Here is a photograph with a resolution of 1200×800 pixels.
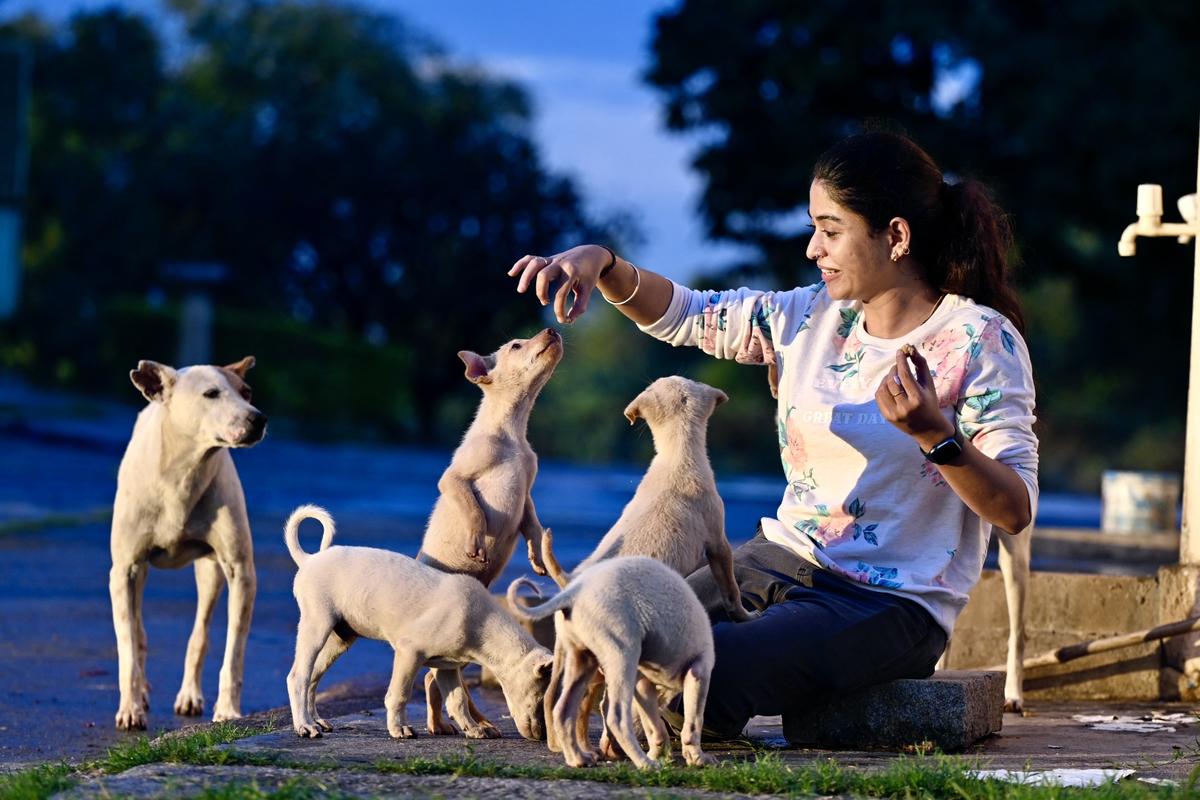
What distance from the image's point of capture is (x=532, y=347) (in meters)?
5.17

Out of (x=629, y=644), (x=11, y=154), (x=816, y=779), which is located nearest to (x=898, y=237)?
(x=629, y=644)

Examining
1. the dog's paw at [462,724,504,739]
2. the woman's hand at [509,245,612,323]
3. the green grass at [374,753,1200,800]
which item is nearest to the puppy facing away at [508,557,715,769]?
the green grass at [374,753,1200,800]

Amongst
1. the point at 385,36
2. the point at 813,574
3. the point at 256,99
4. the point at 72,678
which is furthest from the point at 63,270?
the point at 813,574

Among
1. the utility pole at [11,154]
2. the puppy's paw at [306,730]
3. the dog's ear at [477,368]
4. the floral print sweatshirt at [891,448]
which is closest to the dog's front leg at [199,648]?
the dog's ear at [477,368]

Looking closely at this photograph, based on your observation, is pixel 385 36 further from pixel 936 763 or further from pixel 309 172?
pixel 936 763

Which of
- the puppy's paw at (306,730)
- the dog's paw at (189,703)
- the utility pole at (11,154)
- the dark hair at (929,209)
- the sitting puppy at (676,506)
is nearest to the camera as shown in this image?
the puppy's paw at (306,730)

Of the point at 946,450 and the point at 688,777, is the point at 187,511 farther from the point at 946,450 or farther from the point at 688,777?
the point at 946,450

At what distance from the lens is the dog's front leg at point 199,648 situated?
19.6 ft

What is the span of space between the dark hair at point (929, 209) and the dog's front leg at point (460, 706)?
1.70 metres

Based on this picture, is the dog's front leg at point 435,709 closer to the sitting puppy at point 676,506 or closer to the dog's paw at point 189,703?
the sitting puppy at point 676,506

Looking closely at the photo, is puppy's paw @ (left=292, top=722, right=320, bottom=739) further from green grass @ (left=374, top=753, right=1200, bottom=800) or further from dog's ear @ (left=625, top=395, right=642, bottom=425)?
dog's ear @ (left=625, top=395, right=642, bottom=425)

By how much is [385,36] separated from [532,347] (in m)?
51.0

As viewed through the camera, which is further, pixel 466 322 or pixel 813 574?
pixel 466 322

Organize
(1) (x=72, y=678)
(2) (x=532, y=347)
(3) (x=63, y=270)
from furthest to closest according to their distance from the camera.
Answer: (3) (x=63, y=270)
(1) (x=72, y=678)
(2) (x=532, y=347)
